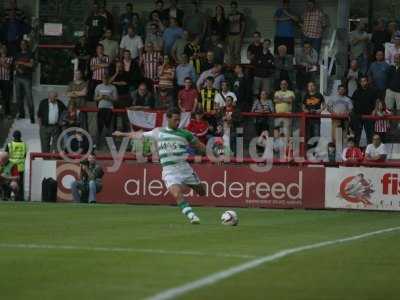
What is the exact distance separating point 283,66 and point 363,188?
13.6 feet

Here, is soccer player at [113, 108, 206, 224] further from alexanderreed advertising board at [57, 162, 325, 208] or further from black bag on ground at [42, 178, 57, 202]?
black bag on ground at [42, 178, 57, 202]

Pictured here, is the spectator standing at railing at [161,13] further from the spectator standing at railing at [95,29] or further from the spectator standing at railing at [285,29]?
the spectator standing at railing at [285,29]

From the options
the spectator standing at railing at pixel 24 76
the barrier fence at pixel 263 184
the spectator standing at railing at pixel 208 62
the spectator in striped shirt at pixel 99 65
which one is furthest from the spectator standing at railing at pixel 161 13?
the barrier fence at pixel 263 184

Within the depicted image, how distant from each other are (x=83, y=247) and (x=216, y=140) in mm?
15118

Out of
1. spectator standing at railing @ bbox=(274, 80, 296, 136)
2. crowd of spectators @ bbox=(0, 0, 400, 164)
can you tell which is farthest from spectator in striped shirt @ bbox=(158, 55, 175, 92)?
spectator standing at railing @ bbox=(274, 80, 296, 136)

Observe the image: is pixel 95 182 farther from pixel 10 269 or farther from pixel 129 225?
pixel 10 269

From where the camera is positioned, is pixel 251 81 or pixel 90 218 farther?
pixel 251 81

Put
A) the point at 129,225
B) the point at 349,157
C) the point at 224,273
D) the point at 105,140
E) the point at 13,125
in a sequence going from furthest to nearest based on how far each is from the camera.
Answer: the point at 13,125
the point at 105,140
the point at 349,157
the point at 129,225
the point at 224,273

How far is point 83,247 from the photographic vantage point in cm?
1323

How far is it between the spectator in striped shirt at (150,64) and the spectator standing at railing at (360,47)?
5063 millimetres

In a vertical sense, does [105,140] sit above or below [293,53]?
below

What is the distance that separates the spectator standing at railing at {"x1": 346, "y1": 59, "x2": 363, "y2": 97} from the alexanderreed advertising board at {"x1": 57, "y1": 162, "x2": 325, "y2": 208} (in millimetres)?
2500

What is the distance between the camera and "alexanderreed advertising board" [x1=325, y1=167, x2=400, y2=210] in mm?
27359

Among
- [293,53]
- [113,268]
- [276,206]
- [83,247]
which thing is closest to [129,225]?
[83,247]
